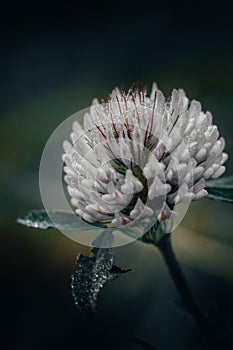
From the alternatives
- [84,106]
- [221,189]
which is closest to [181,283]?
[221,189]

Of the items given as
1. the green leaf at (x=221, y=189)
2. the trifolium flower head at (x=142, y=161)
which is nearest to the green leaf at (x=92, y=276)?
the trifolium flower head at (x=142, y=161)

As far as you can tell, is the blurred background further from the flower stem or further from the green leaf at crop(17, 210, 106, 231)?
the green leaf at crop(17, 210, 106, 231)

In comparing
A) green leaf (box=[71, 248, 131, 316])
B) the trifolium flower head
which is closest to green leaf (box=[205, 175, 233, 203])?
the trifolium flower head

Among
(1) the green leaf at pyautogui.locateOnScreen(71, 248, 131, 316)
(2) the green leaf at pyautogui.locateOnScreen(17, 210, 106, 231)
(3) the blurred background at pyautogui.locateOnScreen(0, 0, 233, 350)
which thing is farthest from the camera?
(3) the blurred background at pyautogui.locateOnScreen(0, 0, 233, 350)

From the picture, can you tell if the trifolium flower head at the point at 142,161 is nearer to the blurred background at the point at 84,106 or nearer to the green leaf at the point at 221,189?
the green leaf at the point at 221,189

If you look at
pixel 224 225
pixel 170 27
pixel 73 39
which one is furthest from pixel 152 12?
pixel 224 225
